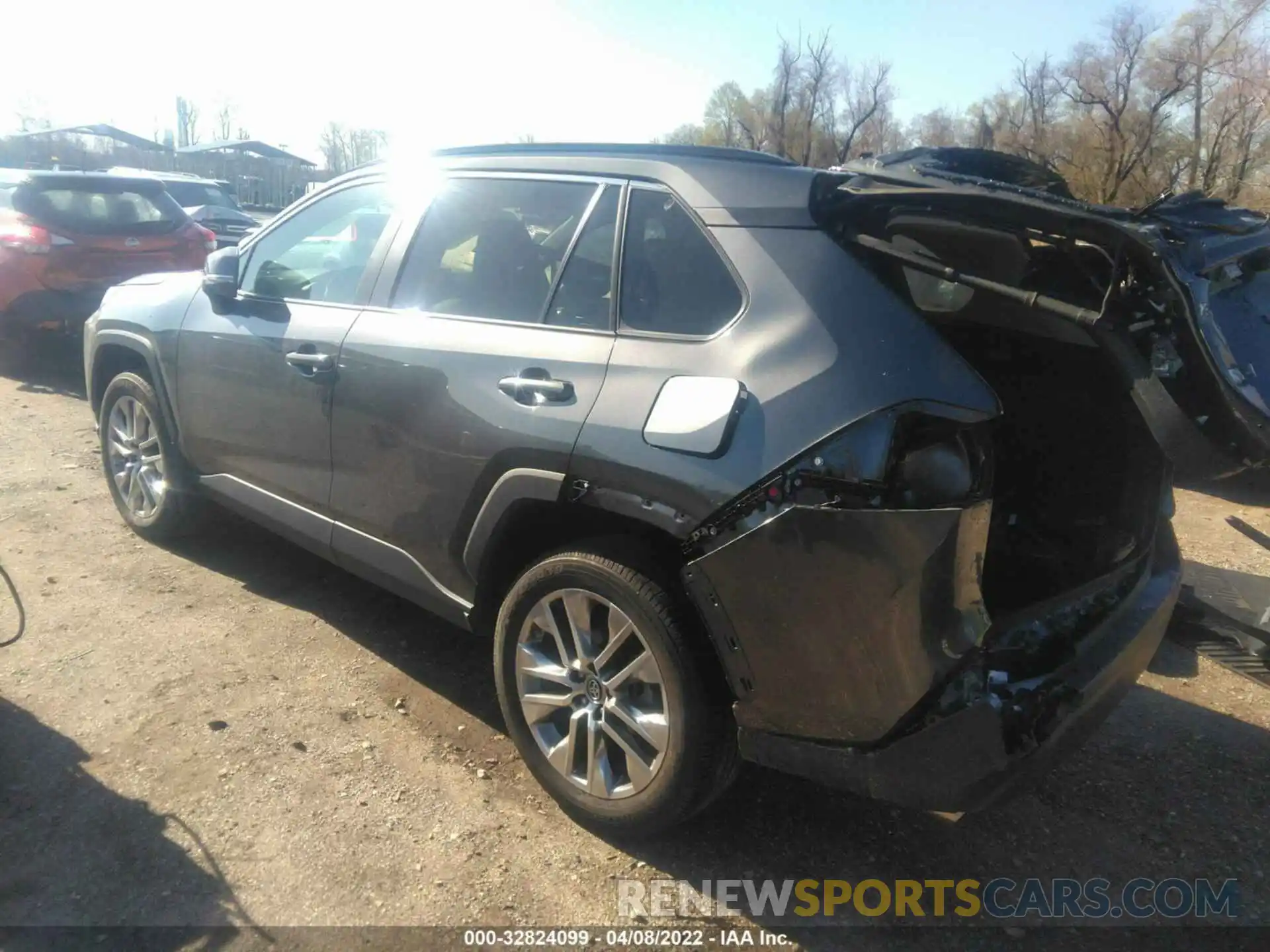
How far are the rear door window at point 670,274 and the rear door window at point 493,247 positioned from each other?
0.28 m

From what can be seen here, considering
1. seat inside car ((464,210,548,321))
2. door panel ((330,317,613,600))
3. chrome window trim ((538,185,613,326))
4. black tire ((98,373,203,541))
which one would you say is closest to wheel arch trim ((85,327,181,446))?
black tire ((98,373,203,541))

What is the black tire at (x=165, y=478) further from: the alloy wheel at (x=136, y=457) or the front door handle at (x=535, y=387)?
the front door handle at (x=535, y=387)

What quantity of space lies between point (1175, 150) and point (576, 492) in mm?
42391

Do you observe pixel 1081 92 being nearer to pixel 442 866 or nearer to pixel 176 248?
pixel 176 248

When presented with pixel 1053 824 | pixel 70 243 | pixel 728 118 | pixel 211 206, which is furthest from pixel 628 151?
pixel 728 118

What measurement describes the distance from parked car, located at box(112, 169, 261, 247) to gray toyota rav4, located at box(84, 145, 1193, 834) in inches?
517

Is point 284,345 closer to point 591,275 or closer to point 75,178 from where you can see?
point 591,275

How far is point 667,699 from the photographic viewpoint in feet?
8.48

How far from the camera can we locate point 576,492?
2.72 meters

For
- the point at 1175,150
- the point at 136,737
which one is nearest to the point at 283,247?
the point at 136,737

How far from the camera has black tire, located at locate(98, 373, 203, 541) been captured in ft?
15.0

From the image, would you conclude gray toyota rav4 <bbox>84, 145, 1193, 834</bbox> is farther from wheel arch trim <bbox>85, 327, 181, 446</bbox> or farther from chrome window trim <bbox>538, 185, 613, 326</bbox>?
wheel arch trim <bbox>85, 327, 181, 446</bbox>

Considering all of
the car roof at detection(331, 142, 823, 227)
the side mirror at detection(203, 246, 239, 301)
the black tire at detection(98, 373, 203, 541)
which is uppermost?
the car roof at detection(331, 142, 823, 227)

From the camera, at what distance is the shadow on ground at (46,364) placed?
332 inches
